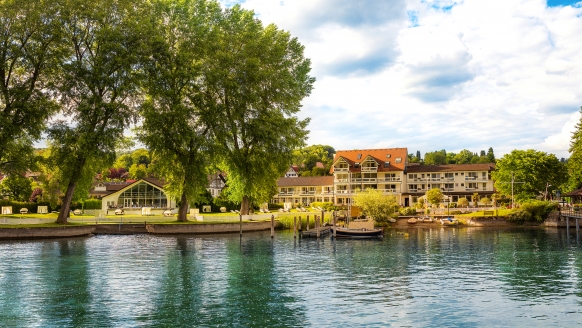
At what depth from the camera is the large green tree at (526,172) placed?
88688mm

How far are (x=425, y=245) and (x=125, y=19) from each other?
39.3 metres

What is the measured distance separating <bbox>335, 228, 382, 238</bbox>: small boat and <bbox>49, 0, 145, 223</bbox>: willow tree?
25.9 metres

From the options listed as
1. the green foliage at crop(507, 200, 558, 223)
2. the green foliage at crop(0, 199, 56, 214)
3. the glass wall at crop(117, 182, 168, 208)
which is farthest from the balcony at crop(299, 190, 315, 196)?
the green foliage at crop(0, 199, 56, 214)

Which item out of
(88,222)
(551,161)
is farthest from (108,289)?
(551,161)

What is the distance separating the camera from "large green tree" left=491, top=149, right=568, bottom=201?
88.7 meters

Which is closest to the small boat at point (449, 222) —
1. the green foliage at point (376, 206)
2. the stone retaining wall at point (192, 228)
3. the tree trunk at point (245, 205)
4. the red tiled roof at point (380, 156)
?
the green foliage at point (376, 206)

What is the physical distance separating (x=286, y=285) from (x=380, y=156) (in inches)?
3590

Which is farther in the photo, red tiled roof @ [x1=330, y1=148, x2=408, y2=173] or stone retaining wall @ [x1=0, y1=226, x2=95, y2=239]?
red tiled roof @ [x1=330, y1=148, x2=408, y2=173]

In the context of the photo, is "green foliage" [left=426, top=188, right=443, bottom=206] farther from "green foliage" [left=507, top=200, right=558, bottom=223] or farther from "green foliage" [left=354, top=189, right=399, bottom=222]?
"green foliage" [left=507, top=200, right=558, bottom=223]

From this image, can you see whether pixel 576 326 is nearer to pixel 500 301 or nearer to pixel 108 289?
pixel 500 301

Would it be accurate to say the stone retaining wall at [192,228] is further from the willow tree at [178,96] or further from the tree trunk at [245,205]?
the tree trunk at [245,205]

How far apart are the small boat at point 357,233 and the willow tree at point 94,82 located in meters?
25.9

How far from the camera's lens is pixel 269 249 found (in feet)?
142

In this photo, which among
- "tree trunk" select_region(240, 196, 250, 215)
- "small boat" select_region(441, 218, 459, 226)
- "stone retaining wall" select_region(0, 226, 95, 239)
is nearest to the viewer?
"stone retaining wall" select_region(0, 226, 95, 239)
